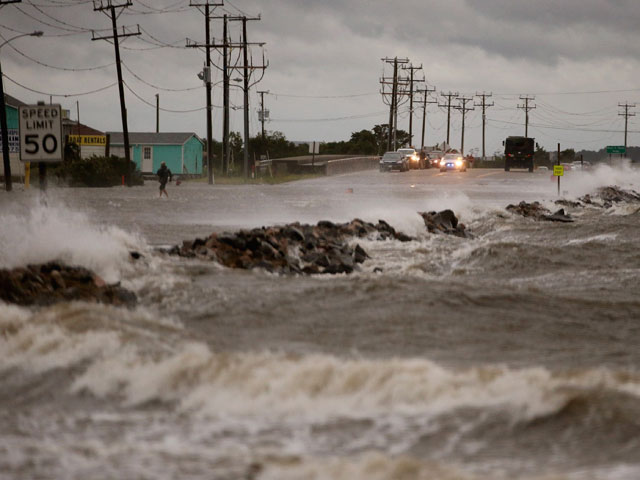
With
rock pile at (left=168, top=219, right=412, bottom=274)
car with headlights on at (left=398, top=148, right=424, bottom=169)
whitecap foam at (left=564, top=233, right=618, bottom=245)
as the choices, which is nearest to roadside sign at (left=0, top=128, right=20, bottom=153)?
rock pile at (left=168, top=219, right=412, bottom=274)

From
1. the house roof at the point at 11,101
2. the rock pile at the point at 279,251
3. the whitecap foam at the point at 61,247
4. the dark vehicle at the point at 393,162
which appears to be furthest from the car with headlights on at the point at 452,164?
the whitecap foam at the point at 61,247

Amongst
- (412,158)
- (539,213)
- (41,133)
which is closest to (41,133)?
(41,133)

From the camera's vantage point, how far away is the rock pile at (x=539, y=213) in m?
36.0

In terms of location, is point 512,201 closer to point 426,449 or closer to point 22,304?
point 22,304

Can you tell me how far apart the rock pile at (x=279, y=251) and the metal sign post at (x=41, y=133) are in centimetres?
291

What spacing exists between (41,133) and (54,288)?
5.63 meters

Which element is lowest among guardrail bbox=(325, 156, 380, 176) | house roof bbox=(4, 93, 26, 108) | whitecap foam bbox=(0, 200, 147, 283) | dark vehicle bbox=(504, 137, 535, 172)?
whitecap foam bbox=(0, 200, 147, 283)

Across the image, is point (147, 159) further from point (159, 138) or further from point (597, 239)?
point (597, 239)

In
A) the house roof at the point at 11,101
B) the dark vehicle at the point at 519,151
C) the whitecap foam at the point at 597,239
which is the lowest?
the whitecap foam at the point at 597,239

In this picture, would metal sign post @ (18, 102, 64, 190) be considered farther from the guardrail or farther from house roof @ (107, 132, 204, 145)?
house roof @ (107, 132, 204, 145)

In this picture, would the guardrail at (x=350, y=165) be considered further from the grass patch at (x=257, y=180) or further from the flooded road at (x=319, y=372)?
the flooded road at (x=319, y=372)

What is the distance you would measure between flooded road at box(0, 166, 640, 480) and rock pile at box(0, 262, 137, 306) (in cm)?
47

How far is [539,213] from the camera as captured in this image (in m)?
39.7

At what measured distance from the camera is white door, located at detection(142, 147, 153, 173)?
95.3m
